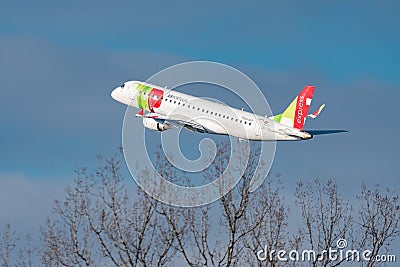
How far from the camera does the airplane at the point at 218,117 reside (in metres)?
118

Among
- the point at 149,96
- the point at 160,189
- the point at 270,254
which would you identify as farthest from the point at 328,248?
the point at 149,96

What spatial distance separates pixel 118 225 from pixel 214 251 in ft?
23.7

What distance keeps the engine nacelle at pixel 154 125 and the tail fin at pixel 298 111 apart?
41.5ft

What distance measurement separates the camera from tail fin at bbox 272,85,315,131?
121750mm

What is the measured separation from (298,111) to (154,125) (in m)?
15.4

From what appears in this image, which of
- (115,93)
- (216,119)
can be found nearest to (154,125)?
(216,119)

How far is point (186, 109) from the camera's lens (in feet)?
398

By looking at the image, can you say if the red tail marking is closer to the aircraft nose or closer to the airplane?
the airplane

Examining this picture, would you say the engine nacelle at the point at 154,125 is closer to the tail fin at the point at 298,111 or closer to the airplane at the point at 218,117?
the airplane at the point at 218,117

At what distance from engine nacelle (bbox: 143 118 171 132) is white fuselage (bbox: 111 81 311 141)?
6.69ft

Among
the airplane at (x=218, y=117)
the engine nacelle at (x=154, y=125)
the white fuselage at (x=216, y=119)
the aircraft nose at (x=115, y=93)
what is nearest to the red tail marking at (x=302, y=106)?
the airplane at (x=218, y=117)

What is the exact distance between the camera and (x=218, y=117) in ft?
395

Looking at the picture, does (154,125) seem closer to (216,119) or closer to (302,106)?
(216,119)

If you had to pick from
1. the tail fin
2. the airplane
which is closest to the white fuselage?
the airplane
